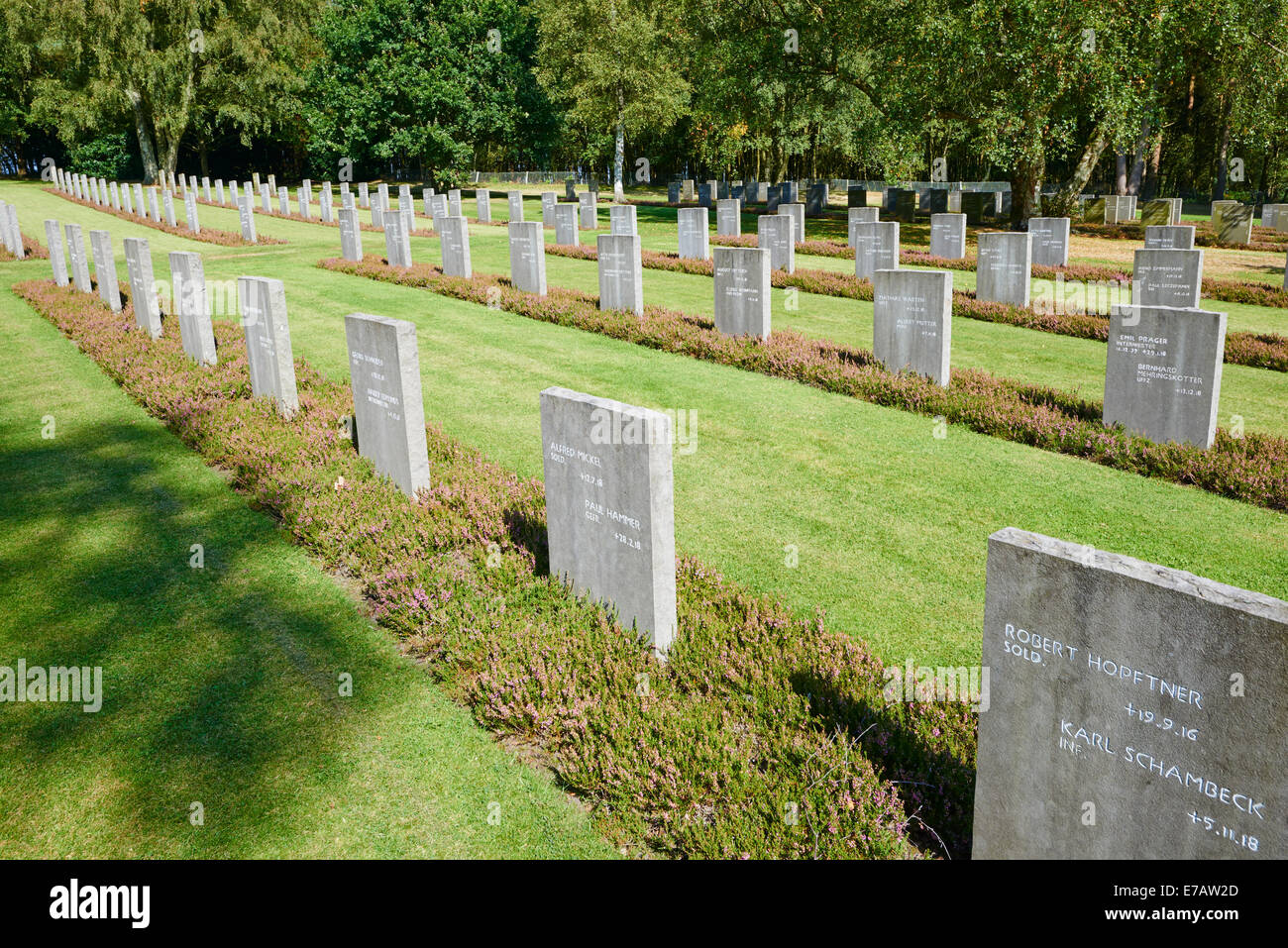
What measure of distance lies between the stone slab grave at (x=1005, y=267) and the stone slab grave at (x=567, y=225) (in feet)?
43.9

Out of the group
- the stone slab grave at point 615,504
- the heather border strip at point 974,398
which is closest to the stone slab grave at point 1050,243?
Answer: the heather border strip at point 974,398

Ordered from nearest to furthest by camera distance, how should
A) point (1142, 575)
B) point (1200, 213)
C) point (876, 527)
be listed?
point (1142, 575) < point (876, 527) < point (1200, 213)

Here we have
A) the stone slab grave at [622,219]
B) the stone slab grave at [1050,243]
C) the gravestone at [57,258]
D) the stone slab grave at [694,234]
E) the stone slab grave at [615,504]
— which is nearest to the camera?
the stone slab grave at [615,504]

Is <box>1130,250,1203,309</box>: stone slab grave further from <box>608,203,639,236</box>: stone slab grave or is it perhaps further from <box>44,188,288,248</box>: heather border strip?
<box>44,188,288,248</box>: heather border strip

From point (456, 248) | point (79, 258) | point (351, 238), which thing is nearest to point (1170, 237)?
point (456, 248)

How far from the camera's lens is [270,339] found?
989 centimetres

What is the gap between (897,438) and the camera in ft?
32.2

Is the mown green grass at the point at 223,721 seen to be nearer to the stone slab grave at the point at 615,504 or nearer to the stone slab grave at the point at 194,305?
the stone slab grave at the point at 615,504

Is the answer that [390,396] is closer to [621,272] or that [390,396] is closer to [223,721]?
[223,721]

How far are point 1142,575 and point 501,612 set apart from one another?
3.80m

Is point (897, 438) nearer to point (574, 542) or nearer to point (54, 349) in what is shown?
point (574, 542)

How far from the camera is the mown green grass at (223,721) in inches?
165

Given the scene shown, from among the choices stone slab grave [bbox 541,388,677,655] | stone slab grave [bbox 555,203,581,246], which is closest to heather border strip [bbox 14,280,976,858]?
stone slab grave [bbox 541,388,677,655]
